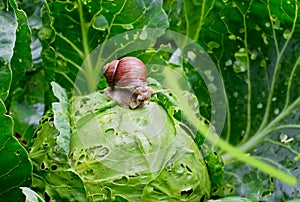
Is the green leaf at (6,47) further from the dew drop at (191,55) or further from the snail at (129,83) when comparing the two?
the dew drop at (191,55)

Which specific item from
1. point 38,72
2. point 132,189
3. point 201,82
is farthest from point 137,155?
point 38,72

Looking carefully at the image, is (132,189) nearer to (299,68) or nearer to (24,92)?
(299,68)

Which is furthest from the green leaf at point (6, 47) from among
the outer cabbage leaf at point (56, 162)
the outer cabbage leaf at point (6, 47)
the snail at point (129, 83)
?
the snail at point (129, 83)

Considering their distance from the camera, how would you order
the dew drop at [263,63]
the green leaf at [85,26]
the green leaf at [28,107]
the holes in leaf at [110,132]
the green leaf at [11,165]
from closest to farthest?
1. the green leaf at [11,165]
2. the holes in leaf at [110,132]
3. the green leaf at [85,26]
4. the dew drop at [263,63]
5. the green leaf at [28,107]

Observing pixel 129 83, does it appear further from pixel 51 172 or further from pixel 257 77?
pixel 257 77

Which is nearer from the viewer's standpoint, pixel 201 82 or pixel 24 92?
pixel 201 82

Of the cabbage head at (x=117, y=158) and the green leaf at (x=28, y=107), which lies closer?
the cabbage head at (x=117, y=158)
